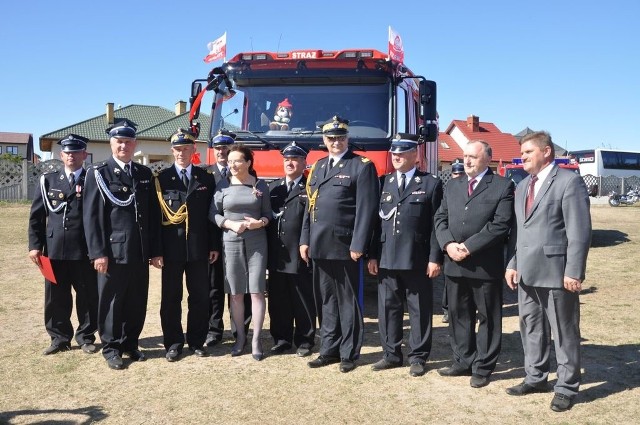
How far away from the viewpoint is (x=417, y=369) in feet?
15.5

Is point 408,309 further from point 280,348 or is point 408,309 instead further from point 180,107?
point 180,107

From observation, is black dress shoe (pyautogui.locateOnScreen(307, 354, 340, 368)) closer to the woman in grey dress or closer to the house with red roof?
the woman in grey dress

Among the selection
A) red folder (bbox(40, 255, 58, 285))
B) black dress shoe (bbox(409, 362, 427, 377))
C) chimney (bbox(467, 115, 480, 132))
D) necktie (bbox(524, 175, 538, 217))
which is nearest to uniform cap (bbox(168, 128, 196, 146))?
red folder (bbox(40, 255, 58, 285))

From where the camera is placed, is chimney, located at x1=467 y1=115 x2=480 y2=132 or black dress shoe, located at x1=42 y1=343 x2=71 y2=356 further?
chimney, located at x1=467 y1=115 x2=480 y2=132

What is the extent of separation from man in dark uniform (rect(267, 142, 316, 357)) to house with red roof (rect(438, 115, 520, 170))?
47175 mm

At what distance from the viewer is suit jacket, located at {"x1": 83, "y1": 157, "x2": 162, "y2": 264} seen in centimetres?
491

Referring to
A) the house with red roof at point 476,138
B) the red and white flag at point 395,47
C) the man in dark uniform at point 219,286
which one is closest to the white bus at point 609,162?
the house with red roof at point 476,138

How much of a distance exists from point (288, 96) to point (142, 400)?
12.7 feet

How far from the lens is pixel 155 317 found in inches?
269

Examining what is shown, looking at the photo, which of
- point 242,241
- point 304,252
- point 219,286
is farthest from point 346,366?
point 219,286

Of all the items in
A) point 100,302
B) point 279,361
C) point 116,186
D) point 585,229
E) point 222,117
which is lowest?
point 279,361

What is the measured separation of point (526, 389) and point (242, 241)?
8.76 ft

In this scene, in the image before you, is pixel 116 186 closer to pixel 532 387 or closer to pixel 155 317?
pixel 155 317

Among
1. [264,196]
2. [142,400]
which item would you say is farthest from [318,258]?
[142,400]
